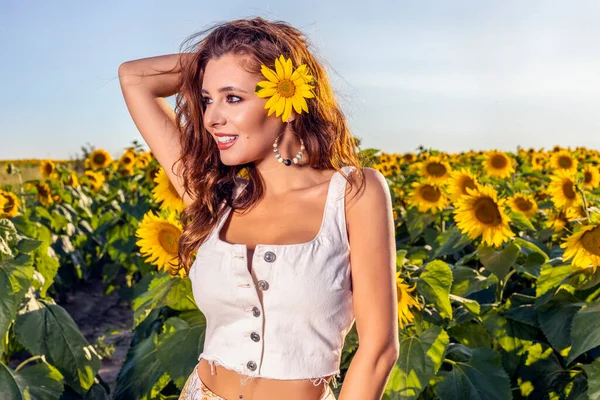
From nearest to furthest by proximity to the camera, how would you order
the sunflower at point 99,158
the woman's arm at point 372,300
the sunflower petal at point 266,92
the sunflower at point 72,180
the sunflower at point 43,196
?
1. the woman's arm at point 372,300
2. the sunflower petal at point 266,92
3. the sunflower at point 43,196
4. the sunflower at point 72,180
5. the sunflower at point 99,158

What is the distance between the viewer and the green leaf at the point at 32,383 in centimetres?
287

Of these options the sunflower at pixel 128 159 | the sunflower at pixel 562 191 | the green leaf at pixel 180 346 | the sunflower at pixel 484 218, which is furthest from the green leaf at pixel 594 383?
the sunflower at pixel 128 159

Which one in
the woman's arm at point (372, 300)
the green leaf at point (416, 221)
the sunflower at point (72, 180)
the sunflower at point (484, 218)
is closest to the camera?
the woman's arm at point (372, 300)

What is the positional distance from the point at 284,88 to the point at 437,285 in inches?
39.0

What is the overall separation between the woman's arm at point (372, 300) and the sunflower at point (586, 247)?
1.23m

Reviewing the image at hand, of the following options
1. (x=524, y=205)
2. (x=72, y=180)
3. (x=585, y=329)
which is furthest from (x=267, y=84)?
(x=72, y=180)

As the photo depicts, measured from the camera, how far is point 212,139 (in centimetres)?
217

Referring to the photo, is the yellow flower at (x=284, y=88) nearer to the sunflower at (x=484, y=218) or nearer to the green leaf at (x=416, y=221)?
the sunflower at (x=484, y=218)

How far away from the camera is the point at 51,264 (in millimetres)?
3207

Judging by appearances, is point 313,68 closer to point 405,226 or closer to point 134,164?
point 405,226

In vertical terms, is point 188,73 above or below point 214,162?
above

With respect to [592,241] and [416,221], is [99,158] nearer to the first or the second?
[416,221]

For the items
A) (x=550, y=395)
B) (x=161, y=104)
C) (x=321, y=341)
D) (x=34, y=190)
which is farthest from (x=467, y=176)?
(x=34, y=190)

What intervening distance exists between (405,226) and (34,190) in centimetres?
406
